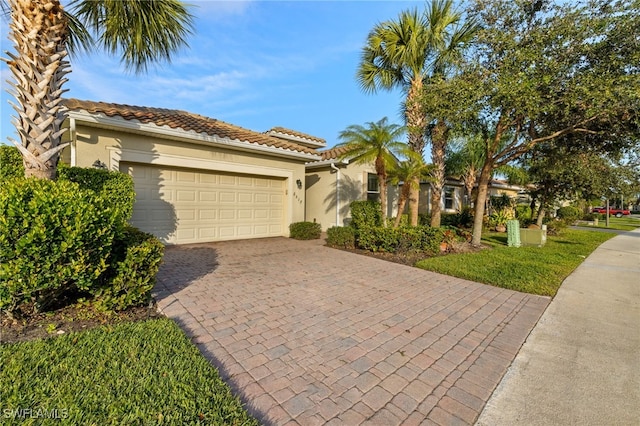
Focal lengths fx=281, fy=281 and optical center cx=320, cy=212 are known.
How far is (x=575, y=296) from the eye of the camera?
5270mm

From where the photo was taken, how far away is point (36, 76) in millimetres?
4090

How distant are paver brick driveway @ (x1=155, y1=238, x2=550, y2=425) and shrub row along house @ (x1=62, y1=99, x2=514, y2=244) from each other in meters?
3.14

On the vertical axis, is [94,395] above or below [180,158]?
below

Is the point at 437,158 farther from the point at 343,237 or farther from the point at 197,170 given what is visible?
the point at 197,170

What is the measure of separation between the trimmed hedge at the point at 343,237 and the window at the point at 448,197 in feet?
47.3

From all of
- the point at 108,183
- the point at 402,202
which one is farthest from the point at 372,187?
the point at 108,183

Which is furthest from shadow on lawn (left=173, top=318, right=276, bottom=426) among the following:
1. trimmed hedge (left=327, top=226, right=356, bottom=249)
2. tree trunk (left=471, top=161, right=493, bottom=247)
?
tree trunk (left=471, top=161, right=493, bottom=247)

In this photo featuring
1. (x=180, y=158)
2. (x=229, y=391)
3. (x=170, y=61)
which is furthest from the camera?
(x=180, y=158)

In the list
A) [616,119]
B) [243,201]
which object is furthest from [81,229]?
[616,119]

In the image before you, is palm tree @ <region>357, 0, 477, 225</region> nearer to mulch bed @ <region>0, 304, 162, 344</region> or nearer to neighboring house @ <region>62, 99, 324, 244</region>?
neighboring house @ <region>62, 99, 324, 244</region>

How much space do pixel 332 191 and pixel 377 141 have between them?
5244 millimetres

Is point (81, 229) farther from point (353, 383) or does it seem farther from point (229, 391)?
point (353, 383)

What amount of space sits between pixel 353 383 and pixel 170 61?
6971 mm

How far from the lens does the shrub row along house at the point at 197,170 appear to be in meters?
7.49
